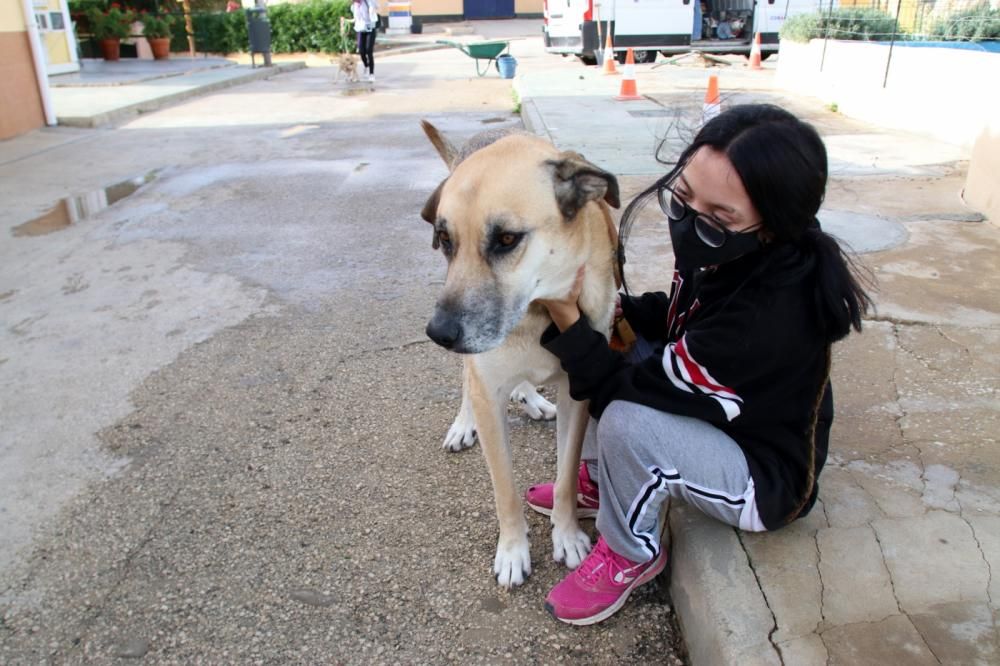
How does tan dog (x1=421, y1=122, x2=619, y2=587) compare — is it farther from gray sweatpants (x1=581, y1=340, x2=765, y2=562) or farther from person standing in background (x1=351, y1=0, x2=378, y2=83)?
person standing in background (x1=351, y1=0, x2=378, y2=83)

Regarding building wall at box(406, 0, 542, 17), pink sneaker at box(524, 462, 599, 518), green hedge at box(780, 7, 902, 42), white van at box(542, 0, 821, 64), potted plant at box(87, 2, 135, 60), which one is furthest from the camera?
building wall at box(406, 0, 542, 17)

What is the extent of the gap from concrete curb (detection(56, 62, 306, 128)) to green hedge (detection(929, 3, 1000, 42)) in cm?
1197

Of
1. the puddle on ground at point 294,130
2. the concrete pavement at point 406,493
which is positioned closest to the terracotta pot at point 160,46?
the puddle on ground at point 294,130

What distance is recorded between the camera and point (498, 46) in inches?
666

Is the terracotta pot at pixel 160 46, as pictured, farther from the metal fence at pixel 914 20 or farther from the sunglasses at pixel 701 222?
the sunglasses at pixel 701 222

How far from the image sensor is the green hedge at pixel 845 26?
10.2 metres

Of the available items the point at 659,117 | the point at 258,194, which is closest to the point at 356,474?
the point at 258,194

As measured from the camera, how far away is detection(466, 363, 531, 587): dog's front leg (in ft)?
7.67

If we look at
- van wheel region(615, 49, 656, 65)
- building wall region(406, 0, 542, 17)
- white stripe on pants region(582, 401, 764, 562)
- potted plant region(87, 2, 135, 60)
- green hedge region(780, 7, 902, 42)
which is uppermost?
building wall region(406, 0, 542, 17)

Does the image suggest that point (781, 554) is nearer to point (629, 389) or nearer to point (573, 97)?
point (629, 389)

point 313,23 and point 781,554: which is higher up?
point 313,23

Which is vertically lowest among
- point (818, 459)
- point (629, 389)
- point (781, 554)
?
point (781, 554)

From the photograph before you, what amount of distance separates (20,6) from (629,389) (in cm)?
1230

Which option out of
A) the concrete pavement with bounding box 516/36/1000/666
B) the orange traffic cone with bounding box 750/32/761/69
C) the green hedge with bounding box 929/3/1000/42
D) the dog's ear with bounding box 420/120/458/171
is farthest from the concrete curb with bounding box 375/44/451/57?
the dog's ear with bounding box 420/120/458/171
